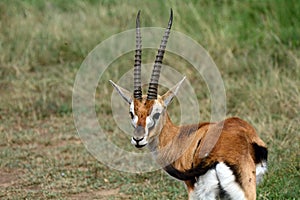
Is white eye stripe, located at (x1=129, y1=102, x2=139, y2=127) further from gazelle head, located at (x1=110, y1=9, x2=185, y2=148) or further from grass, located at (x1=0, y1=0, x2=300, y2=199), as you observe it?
grass, located at (x1=0, y1=0, x2=300, y2=199)

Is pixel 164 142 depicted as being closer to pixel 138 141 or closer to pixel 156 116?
pixel 156 116

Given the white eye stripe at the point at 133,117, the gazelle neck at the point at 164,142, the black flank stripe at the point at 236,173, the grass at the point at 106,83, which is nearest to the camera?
the black flank stripe at the point at 236,173

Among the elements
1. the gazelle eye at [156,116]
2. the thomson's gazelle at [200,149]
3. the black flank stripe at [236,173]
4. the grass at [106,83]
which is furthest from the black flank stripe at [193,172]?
the grass at [106,83]

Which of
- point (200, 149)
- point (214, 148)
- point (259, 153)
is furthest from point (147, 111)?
point (259, 153)

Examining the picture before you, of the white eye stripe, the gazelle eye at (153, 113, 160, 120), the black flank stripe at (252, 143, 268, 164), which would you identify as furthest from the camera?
the gazelle eye at (153, 113, 160, 120)

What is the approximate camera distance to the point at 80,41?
9.89 metres

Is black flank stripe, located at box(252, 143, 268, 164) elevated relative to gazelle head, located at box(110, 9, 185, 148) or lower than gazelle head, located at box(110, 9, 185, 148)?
lower

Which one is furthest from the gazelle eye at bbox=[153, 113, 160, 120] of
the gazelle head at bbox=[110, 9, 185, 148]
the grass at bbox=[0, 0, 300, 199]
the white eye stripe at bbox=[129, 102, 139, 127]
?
the grass at bbox=[0, 0, 300, 199]

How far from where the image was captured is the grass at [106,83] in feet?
20.8

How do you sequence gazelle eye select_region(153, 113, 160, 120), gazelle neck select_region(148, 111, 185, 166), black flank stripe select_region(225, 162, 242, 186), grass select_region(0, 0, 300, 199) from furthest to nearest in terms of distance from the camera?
grass select_region(0, 0, 300, 199), gazelle neck select_region(148, 111, 185, 166), gazelle eye select_region(153, 113, 160, 120), black flank stripe select_region(225, 162, 242, 186)

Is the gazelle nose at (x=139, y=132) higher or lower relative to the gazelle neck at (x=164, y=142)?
higher

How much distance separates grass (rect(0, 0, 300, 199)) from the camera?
633 cm

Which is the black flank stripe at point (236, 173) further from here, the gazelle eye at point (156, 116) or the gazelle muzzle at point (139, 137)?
the gazelle eye at point (156, 116)

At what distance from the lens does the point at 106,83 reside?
8953mm
